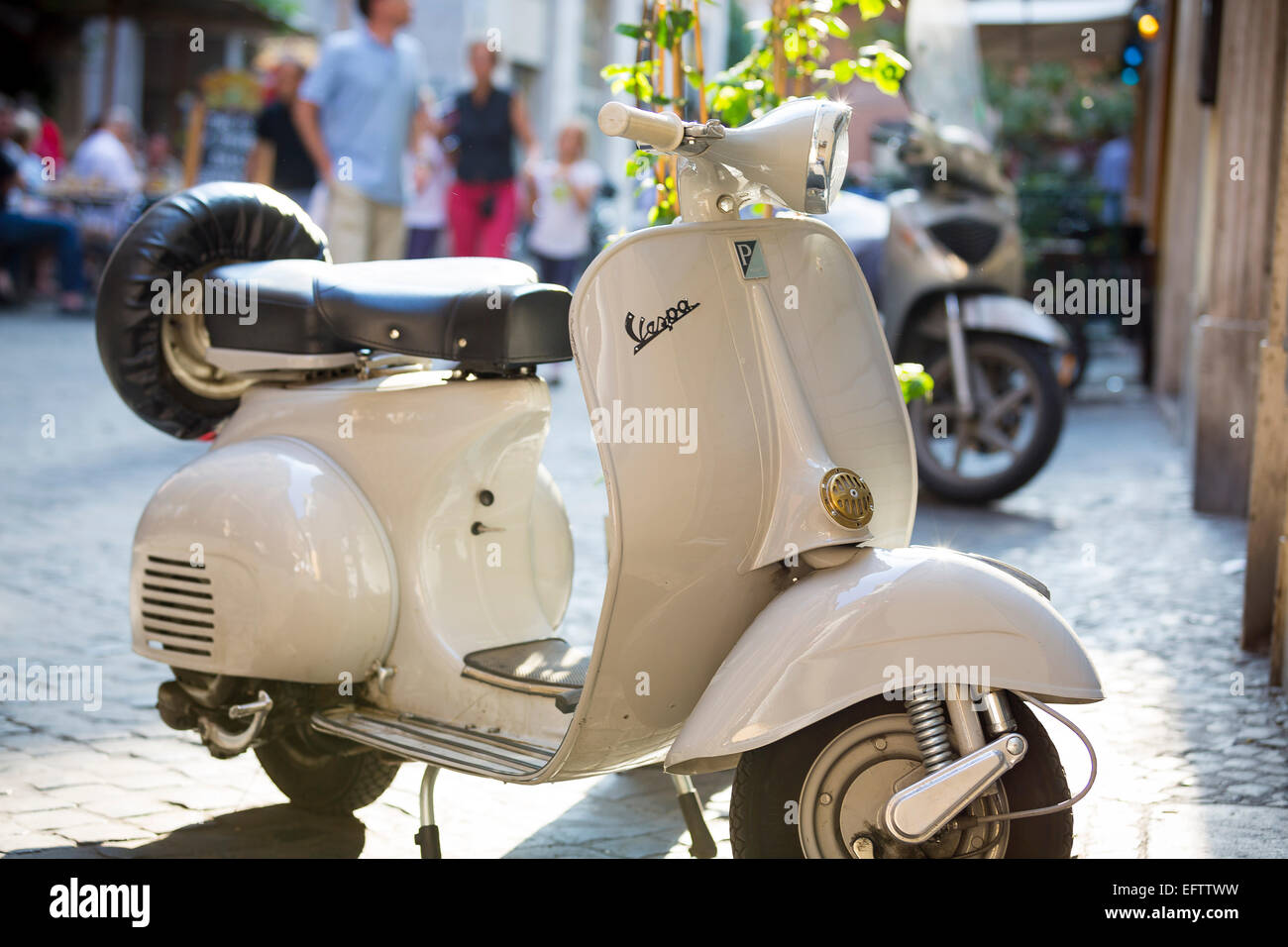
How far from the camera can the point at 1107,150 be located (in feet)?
61.4

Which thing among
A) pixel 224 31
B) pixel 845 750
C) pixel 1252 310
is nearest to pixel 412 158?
pixel 1252 310

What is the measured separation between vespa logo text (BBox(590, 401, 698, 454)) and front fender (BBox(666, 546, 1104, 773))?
0.35 meters

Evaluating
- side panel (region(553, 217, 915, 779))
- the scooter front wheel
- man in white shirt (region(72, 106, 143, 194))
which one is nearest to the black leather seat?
side panel (region(553, 217, 915, 779))

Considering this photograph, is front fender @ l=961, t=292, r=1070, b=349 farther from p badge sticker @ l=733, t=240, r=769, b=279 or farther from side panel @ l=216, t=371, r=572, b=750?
p badge sticker @ l=733, t=240, r=769, b=279

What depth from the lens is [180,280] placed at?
3336 millimetres

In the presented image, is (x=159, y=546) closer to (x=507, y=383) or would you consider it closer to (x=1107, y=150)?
(x=507, y=383)

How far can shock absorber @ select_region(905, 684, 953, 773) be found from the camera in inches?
92.2

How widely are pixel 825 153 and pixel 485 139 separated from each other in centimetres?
633

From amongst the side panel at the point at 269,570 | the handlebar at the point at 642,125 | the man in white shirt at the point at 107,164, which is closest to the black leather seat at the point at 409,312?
the side panel at the point at 269,570
